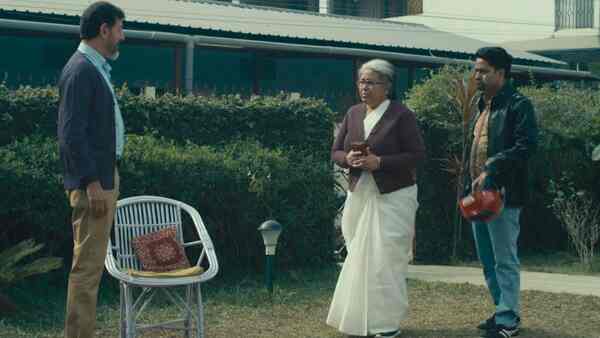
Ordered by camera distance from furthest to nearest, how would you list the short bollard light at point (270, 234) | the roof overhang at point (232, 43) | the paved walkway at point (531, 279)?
the roof overhang at point (232, 43)
the paved walkway at point (531, 279)
the short bollard light at point (270, 234)

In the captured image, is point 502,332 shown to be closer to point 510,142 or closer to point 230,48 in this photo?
point 510,142

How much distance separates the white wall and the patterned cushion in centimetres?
3173

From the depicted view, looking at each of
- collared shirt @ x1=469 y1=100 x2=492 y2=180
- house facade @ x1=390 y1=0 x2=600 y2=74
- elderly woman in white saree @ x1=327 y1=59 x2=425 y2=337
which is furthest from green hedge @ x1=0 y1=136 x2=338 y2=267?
house facade @ x1=390 y1=0 x2=600 y2=74

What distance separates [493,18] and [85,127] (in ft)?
115

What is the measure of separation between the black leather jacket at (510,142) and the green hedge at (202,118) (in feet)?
11.6

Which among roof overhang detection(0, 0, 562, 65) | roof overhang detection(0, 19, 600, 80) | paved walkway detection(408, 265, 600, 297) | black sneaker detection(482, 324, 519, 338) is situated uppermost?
roof overhang detection(0, 0, 562, 65)

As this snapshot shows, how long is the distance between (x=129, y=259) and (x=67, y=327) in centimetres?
104

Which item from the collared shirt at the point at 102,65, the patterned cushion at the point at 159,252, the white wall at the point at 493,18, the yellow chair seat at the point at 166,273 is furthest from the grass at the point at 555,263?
the white wall at the point at 493,18

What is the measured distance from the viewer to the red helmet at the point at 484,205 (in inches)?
276

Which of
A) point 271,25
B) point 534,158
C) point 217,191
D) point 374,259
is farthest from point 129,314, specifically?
point 271,25

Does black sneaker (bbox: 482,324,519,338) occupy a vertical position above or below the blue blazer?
below

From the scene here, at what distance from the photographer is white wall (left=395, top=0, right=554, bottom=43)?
37.5 m

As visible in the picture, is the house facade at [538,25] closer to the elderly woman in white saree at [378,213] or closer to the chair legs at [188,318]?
the elderly woman in white saree at [378,213]

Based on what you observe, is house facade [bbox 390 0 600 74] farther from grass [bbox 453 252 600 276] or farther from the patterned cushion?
the patterned cushion
